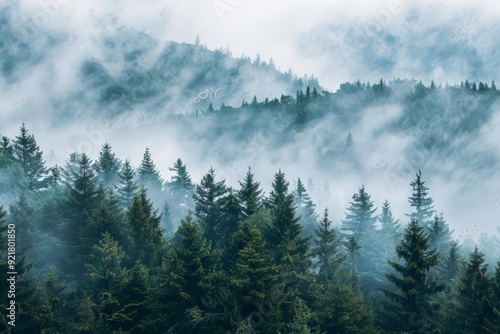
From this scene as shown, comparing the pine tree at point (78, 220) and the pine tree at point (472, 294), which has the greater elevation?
the pine tree at point (78, 220)

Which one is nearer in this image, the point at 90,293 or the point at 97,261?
the point at 90,293

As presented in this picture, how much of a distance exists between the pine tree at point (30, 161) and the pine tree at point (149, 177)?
21.3m

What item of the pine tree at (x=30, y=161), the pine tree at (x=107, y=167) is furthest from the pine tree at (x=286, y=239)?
the pine tree at (x=30, y=161)

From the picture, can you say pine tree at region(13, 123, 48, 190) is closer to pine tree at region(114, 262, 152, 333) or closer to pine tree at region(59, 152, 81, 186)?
pine tree at region(59, 152, 81, 186)

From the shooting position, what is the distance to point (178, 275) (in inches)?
1416

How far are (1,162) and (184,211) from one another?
42208 millimetres

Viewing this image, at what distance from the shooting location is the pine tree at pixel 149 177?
4117 inches

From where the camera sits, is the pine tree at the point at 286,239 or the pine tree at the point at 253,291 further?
the pine tree at the point at 286,239

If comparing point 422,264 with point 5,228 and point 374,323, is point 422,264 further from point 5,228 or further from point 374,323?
point 5,228

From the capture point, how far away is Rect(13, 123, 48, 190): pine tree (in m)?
88.1

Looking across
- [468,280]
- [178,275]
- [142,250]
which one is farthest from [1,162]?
[468,280]

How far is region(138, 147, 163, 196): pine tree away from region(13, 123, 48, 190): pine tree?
69.9 ft

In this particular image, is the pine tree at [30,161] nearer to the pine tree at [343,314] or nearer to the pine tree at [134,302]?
the pine tree at [134,302]

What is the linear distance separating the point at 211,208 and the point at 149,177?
56.1 metres
